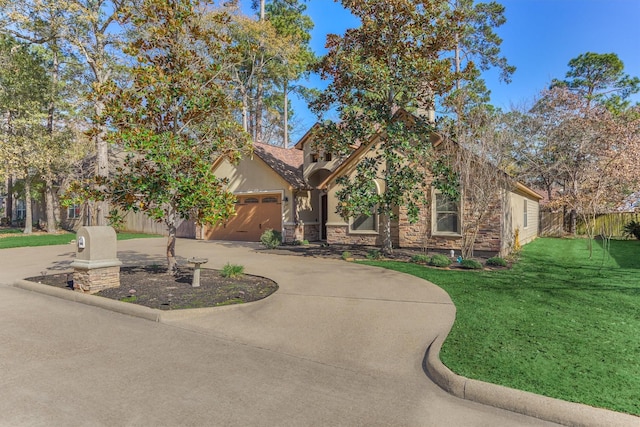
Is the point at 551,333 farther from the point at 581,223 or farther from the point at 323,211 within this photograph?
the point at 581,223

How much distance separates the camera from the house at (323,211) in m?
13.3

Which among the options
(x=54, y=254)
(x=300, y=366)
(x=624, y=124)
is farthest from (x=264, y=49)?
(x=300, y=366)

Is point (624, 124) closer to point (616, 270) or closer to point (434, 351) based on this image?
point (616, 270)

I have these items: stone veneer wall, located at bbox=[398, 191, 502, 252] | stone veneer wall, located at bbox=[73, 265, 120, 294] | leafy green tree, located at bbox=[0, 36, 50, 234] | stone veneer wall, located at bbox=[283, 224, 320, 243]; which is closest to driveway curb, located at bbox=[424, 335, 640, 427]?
stone veneer wall, located at bbox=[73, 265, 120, 294]

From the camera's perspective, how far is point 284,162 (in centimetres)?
2006

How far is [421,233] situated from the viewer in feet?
45.4

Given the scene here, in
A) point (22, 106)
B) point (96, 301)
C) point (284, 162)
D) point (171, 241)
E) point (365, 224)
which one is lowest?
point (96, 301)

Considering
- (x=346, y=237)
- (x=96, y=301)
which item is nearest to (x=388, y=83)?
(x=346, y=237)

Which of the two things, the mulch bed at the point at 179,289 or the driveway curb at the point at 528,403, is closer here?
the driveway curb at the point at 528,403

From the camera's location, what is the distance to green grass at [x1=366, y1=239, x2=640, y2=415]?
3625 millimetres

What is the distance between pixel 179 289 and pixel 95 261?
5.81 feet

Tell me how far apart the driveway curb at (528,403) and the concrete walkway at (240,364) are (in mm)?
90

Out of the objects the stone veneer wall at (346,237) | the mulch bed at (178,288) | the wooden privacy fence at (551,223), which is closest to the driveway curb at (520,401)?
the mulch bed at (178,288)

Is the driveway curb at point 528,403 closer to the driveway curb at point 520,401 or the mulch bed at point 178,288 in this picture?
the driveway curb at point 520,401
